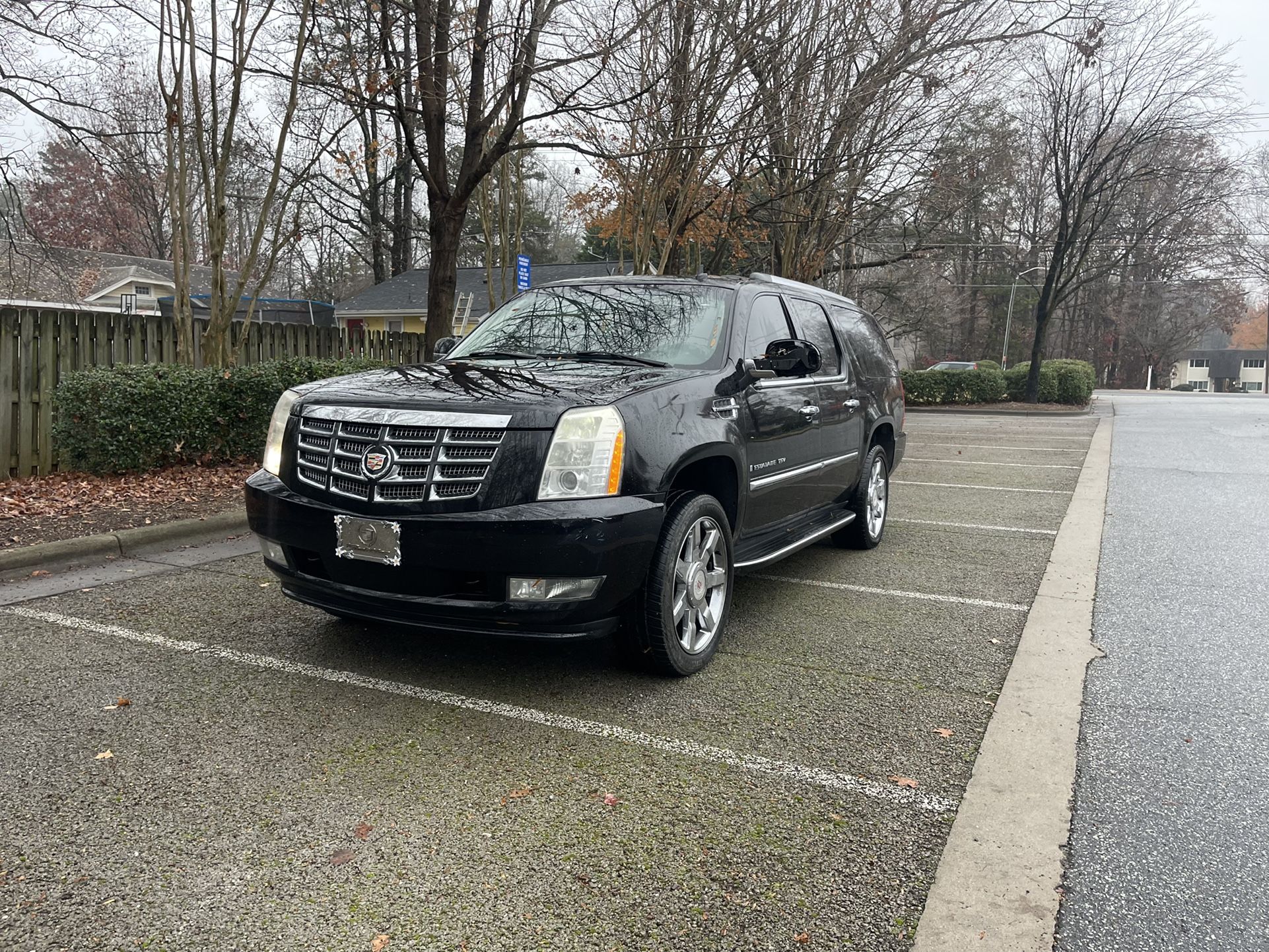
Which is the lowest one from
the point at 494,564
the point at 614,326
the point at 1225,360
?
the point at 494,564

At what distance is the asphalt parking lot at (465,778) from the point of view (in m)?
2.34

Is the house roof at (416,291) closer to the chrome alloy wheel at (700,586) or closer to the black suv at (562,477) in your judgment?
the black suv at (562,477)

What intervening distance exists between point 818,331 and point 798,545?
5.03ft

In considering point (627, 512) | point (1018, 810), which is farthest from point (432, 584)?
point (1018, 810)

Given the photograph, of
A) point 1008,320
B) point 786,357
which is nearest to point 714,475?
point 786,357

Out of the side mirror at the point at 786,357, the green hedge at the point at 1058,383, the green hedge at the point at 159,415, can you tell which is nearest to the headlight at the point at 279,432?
the side mirror at the point at 786,357

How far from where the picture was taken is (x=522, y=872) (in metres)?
2.52

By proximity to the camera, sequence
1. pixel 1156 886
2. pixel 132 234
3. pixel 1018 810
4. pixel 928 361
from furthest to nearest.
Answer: pixel 928 361 < pixel 132 234 < pixel 1018 810 < pixel 1156 886

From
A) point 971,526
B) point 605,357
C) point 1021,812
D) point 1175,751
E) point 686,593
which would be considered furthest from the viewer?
point 971,526

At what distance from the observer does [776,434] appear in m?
4.88

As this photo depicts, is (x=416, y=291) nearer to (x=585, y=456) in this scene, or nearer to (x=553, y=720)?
(x=585, y=456)

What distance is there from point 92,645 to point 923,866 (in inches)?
151

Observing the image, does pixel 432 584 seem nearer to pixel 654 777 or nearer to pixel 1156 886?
pixel 654 777

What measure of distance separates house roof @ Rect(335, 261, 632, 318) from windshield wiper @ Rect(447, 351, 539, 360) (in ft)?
90.1
